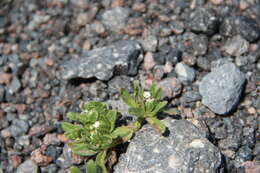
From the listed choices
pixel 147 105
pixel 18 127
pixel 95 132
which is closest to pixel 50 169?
pixel 18 127

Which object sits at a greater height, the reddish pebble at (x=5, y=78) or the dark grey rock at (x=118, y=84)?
the reddish pebble at (x=5, y=78)

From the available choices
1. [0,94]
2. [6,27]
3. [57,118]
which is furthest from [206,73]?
[6,27]

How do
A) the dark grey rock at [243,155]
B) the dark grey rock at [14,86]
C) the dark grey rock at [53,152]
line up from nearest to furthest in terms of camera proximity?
the dark grey rock at [243,155] → the dark grey rock at [53,152] → the dark grey rock at [14,86]

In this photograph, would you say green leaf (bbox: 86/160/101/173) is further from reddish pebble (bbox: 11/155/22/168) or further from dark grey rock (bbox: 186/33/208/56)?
dark grey rock (bbox: 186/33/208/56)

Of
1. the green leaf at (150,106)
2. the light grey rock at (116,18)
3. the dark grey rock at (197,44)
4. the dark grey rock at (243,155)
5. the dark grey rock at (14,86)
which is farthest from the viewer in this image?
the light grey rock at (116,18)

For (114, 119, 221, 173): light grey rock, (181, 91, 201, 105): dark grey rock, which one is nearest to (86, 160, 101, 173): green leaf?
(114, 119, 221, 173): light grey rock

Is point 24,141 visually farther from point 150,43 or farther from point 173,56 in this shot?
point 173,56

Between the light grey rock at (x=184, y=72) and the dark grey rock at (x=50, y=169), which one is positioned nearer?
the dark grey rock at (x=50, y=169)

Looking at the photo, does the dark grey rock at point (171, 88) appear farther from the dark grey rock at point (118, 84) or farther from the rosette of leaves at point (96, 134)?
the rosette of leaves at point (96, 134)

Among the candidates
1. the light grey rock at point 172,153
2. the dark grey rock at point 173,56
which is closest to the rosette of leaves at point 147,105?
the light grey rock at point 172,153
